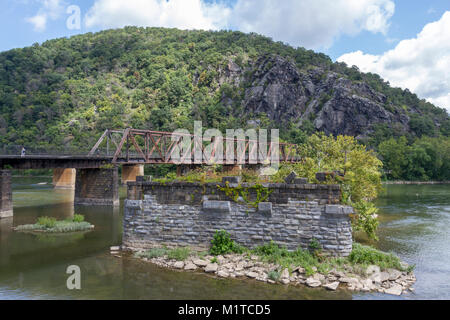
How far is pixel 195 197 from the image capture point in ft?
51.6

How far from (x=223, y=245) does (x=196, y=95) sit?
12090 centimetres

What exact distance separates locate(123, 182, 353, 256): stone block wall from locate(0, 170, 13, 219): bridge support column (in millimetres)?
19117

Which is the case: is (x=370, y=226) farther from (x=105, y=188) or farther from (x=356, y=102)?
(x=356, y=102)

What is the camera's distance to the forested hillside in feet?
340

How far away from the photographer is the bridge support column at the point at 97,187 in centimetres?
3850

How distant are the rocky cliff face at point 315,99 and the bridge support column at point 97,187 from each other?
278 ft

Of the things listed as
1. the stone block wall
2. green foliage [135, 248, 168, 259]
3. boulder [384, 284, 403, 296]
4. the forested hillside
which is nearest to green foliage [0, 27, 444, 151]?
the forested hillside

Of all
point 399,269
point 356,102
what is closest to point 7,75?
point 356,102

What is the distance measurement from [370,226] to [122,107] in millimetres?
103489

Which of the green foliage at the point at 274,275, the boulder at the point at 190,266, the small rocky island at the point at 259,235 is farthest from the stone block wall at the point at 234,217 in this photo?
the green foliage at the point at 274,275

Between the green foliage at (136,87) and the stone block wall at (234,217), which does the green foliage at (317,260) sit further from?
the green foliage at (136,87)

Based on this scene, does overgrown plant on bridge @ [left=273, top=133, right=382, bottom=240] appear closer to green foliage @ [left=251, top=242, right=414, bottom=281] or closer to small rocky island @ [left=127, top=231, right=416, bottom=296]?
green foliage @ [left=251, top=242, right=414, bottom=281]

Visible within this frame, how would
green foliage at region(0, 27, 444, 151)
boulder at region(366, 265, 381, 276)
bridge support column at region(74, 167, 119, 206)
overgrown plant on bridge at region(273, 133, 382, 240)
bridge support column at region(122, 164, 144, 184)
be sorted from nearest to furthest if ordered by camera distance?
boulder at region(366, 265, 381, 276) < overgrown plant on bridge at region(273, 133, 382, 240) < bridge support column at region(74, 167, 119, 206) < bridge support column at region(122, 164, 144, 184) < green foliage at region(0, 27, 444, 151)

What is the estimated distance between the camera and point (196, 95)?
433 feet
